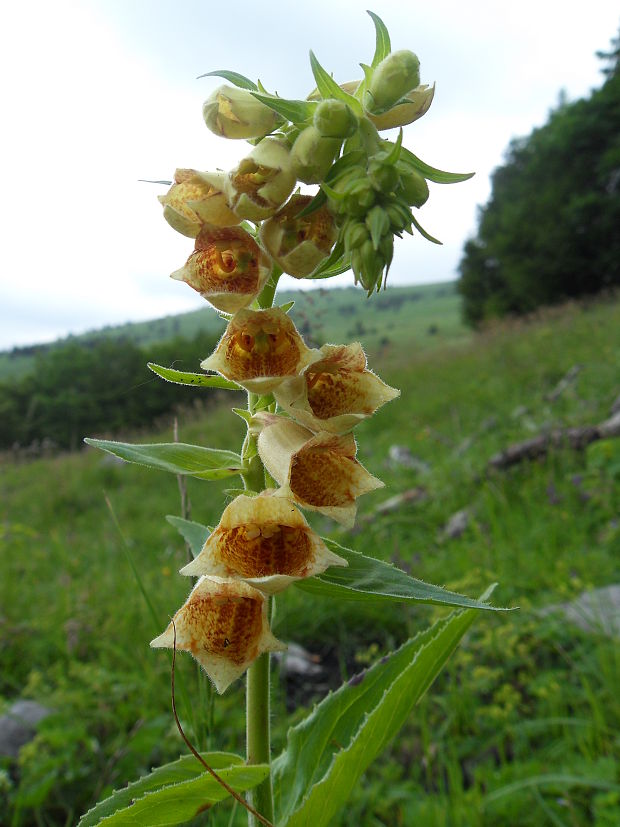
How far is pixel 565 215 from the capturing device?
3638 cm

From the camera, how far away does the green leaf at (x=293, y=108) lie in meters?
1.14

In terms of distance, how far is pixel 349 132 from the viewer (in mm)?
1102

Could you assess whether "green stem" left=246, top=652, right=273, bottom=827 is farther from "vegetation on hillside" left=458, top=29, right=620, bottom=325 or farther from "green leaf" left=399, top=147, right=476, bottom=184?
"vegetation on hillside" left=458, top=29, right=620, bottom=325

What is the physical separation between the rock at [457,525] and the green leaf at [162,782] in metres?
4.13

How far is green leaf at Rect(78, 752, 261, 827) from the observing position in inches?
45.4

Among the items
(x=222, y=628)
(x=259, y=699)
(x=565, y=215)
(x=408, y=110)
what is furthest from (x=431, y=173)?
(x=565, y=215)

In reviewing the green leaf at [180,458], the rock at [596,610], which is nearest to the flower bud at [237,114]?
the green leaf at [180,458]

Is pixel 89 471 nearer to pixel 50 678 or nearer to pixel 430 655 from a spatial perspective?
pixel 50 678

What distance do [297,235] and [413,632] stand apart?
9.96ft

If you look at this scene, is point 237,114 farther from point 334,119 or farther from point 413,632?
point 413,632

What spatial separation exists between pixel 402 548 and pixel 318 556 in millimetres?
4356

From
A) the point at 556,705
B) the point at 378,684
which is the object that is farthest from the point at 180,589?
the point at 378,684

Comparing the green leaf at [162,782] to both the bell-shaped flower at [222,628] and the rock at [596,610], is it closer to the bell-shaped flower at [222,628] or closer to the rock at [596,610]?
the bell-shaped flower at [222,628]

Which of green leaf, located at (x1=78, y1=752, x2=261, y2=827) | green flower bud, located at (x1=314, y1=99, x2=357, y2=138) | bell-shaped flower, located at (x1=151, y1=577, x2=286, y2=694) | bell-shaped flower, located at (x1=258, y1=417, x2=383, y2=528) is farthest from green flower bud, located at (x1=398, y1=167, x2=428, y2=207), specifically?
green leaf, located at (x1=78, y1=752, x2=261, y2=827)
